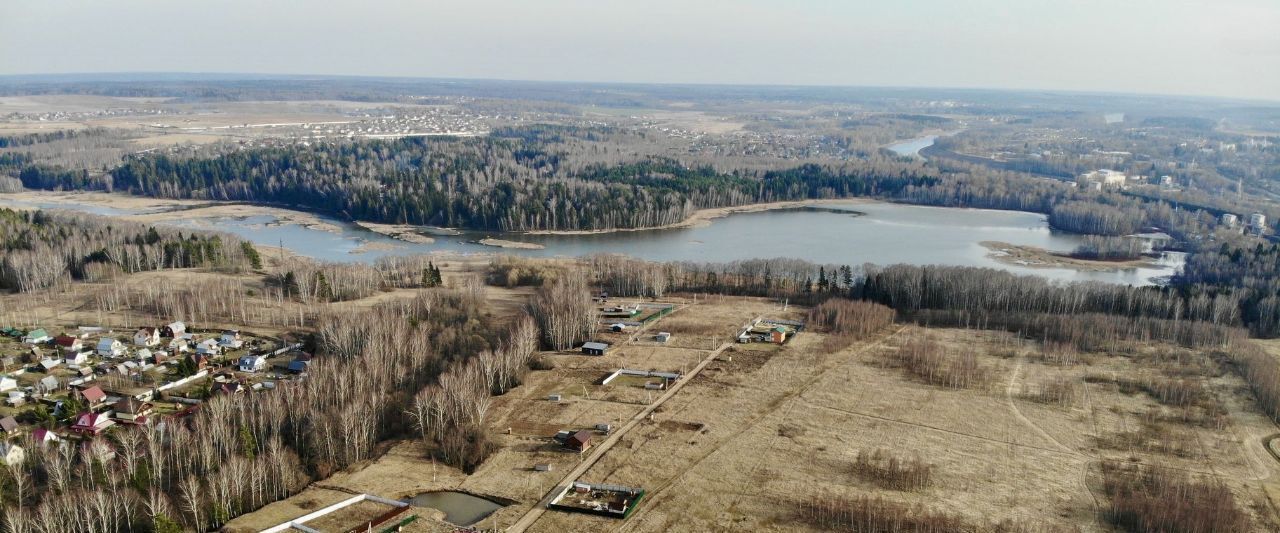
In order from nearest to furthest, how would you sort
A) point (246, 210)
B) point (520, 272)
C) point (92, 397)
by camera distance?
point (92, 397) → point (520, 272) → point (246, 210)

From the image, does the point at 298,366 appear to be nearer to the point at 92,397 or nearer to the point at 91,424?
the point at 92,397

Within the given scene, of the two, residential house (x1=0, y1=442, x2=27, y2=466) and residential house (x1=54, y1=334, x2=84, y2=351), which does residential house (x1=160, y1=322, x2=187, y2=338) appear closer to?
residential house (x1=54, y1=334, x2=84, y2=351)

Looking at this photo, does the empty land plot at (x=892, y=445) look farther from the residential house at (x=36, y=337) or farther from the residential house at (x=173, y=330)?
the residential house at (x=36, y=337)

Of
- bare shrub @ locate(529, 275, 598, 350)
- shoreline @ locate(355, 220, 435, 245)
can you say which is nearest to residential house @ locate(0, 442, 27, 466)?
bare shrub @ locate(529, 275, 598, 350)

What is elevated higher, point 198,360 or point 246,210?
point 198,360

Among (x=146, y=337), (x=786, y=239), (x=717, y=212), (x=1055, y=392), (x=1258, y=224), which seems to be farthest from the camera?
(x=717, y=212)

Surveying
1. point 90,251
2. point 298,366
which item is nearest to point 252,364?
point 298,366

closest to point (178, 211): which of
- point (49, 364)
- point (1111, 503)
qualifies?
point (49, 364)
